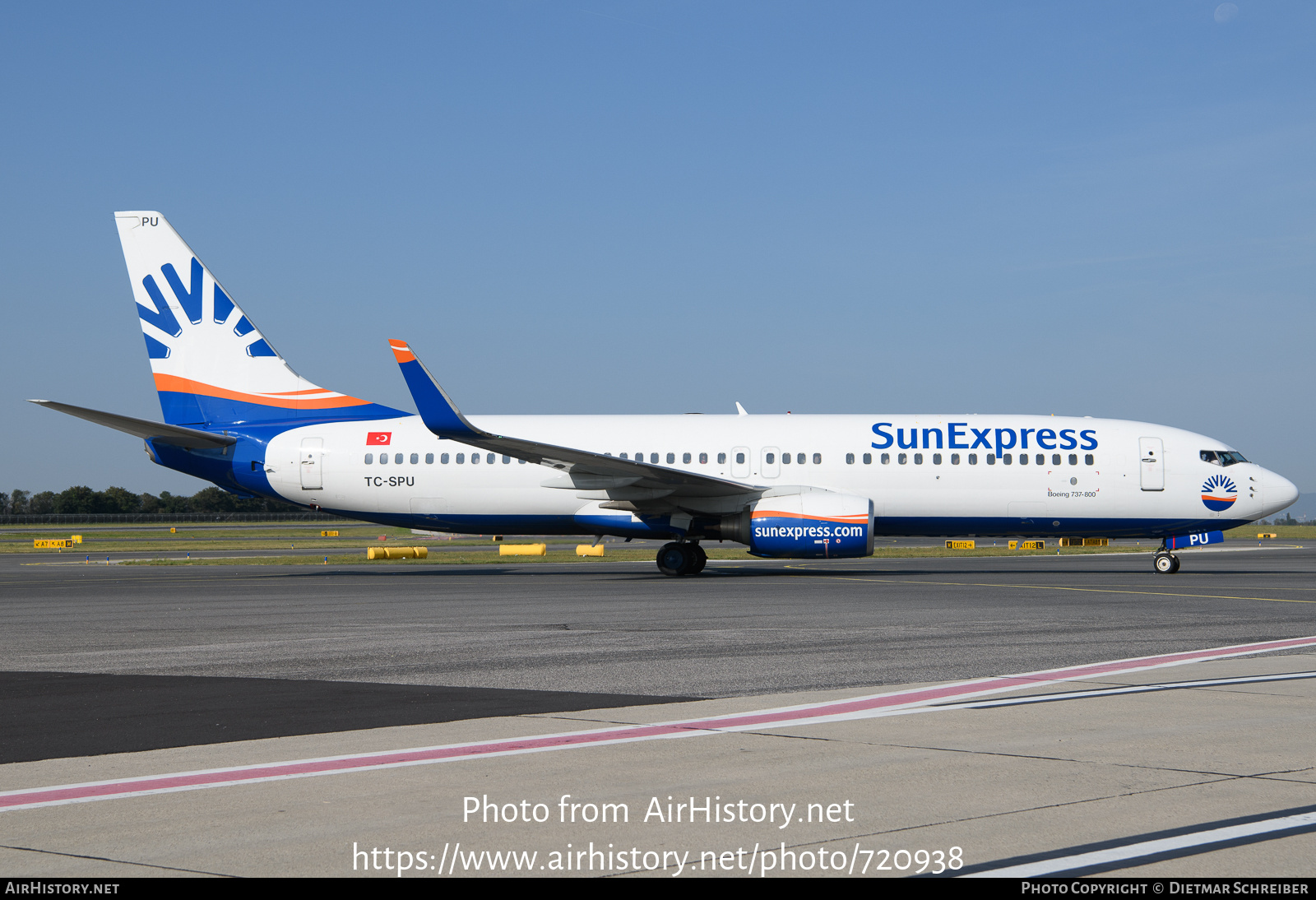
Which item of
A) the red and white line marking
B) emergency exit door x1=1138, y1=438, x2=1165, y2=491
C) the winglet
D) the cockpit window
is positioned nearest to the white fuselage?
emergency exit door x1=1138, y1=438, x2=1165, y2=491

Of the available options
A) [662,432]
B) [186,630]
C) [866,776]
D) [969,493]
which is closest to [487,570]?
[662,432]

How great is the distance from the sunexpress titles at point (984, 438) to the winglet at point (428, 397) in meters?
9.94

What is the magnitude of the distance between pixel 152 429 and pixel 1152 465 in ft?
77.6

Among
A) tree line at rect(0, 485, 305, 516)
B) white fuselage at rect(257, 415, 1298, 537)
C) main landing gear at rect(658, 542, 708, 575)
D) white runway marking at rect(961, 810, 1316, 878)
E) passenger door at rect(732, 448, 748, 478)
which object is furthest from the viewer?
tree line at rect(0, 485, 305, 516)

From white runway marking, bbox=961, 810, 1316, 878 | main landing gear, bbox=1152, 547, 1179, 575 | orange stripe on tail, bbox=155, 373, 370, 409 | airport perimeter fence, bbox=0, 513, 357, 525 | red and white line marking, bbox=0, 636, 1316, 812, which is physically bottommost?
airport perimeter fence, bbox=0, 513, 357, 525

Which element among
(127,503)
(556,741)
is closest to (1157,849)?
(556,741)

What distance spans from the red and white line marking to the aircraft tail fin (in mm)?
22958

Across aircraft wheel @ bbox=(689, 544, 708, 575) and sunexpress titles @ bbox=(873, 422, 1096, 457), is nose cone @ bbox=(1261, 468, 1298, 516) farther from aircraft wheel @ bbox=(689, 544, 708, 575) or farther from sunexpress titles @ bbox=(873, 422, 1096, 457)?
aircraft wheel @ bbox=(689, 544, 708, 575)

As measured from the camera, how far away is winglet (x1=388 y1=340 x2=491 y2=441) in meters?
24.0

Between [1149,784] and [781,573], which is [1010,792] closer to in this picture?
[1149,784]

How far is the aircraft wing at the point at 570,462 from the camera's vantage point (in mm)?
24094

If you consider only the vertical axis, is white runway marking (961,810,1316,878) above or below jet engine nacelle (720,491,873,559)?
below

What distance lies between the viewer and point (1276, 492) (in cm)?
2769

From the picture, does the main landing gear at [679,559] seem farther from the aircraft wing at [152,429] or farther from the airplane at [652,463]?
the aircraft wing at [152,429]
